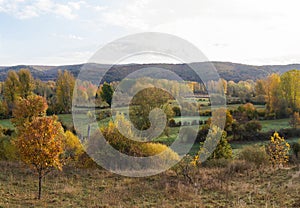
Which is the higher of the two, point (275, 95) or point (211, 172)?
point (275, 95)

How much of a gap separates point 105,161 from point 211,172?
9.02 metres

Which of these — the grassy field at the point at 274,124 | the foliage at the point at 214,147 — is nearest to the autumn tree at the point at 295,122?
the grassy field at the point at 274,124

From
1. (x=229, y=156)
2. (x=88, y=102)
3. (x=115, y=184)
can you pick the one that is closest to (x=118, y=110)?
(x=88, y=102)

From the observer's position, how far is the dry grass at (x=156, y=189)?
43.9 feet

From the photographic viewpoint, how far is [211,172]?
65.2 feet

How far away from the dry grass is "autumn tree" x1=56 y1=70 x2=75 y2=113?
40064mm

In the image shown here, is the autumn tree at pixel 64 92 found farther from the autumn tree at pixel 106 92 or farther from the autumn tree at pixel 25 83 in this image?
the autumn tree at pixel 106 92

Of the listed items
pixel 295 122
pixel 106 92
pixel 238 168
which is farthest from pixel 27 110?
pixel 295 122

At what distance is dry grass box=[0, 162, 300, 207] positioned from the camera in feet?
43.9

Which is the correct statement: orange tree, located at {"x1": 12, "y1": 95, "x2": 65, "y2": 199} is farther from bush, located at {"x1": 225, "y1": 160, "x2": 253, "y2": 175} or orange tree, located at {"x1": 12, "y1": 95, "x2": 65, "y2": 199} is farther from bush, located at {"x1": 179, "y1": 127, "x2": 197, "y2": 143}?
bush, located at {"x1": 179, "y1": 127, "x2": 197, "y2": 143}

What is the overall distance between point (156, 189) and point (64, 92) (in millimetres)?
51485

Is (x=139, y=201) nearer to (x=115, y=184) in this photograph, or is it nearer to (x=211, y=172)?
(x=115, y=184)

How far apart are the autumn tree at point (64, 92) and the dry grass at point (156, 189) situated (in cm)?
4006

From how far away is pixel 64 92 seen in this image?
63719mm
